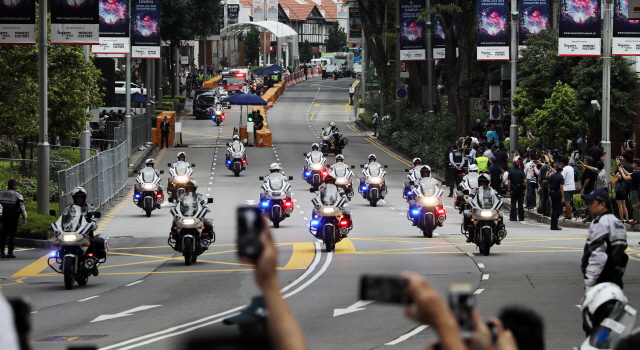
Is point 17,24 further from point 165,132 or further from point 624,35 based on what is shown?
point 165,132

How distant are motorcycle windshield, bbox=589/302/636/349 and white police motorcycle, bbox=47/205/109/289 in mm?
10976

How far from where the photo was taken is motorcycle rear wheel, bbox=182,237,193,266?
17953 millimetres

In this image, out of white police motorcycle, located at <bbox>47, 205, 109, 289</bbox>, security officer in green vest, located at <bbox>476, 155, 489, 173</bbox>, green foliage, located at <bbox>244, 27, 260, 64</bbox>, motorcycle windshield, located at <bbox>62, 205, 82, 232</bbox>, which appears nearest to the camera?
white police motorcycle, located at <bbox>47, 205, 109, 289</bbox>

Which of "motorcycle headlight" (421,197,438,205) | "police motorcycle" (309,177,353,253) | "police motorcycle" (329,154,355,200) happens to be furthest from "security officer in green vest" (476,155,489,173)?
"police motorcycle" (309,177,353,253)

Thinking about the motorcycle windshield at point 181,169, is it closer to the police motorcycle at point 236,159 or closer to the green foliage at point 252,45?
the police motorcycle at point 236,159

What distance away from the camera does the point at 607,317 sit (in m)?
6.29

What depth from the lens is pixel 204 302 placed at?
547 inches

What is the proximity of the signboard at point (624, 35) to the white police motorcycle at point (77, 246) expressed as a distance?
49.3ft

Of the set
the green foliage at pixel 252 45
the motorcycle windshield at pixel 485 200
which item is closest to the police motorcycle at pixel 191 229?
the motorcycle windshield at pixel 485 200

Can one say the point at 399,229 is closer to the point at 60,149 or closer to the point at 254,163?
the point at 60,149

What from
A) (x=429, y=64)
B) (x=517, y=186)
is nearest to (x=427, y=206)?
(x=517, y=186)

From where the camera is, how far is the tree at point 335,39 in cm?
18200

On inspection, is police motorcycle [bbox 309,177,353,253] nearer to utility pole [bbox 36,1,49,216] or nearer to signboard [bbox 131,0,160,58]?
utility pole [bbox 36,1,49,216]

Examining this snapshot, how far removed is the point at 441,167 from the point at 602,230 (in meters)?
29.8
